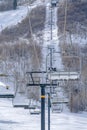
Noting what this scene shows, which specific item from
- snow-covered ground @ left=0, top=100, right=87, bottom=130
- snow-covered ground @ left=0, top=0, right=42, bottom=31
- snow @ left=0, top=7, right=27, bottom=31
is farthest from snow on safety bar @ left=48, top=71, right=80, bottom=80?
snow @ left=0, top=7, right=27, bottom=31

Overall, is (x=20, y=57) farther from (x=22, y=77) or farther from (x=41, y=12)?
(x=41, y=12)

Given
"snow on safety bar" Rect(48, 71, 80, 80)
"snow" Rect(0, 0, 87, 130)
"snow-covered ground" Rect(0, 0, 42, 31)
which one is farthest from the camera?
"snow-covered ground" Rect(0, 0, 42, 31)

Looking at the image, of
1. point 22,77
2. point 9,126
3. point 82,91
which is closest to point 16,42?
point 22,77

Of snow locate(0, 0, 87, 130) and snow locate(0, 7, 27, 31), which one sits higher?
snow locate(0, 7, 27, 31)

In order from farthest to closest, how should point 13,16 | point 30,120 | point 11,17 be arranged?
point 13,16 < point 11,17 < point 30,120

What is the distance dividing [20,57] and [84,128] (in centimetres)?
1154

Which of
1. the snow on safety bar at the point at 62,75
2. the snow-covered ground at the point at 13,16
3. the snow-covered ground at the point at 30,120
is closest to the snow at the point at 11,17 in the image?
the snow-covered ground at the point at 13,16

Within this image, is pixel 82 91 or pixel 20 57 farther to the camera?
pixel 20 57

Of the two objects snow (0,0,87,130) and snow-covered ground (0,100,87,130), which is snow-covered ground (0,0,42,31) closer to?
snow (0,0,87,130)

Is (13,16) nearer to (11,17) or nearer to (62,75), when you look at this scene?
(11,17)

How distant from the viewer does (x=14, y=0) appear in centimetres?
4131

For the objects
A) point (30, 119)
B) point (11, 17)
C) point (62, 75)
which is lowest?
point (30, 119)

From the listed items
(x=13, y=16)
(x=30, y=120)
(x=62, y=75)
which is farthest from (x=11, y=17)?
(x=62, y=75)

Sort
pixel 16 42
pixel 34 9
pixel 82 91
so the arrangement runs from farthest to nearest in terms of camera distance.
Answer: pixel 34 9 → pixel 16 42 → pixel 82 91
